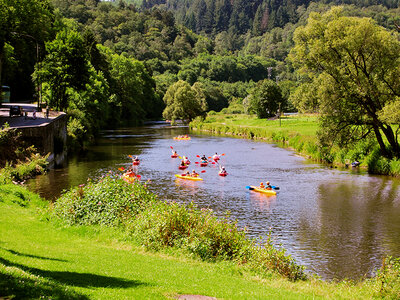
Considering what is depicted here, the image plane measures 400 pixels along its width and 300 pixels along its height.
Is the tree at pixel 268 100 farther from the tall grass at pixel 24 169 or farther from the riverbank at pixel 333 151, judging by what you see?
the tall grass at pixel 24 169

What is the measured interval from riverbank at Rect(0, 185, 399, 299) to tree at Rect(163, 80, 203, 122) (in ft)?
300

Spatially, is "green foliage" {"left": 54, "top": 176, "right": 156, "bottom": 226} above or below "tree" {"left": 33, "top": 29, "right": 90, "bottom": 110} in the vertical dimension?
below

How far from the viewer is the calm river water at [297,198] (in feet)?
65.3

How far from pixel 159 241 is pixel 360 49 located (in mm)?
28536

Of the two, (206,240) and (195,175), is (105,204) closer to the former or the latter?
(206,240)

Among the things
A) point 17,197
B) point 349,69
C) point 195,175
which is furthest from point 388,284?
point 349,69

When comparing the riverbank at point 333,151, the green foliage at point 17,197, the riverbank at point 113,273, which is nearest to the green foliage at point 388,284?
the riverbank at point 113,273

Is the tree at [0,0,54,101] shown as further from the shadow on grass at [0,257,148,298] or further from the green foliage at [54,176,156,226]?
the shadow on grass at [0,257,148,298]

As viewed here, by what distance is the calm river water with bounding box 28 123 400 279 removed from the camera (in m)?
19.9

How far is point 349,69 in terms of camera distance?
40.1 metres

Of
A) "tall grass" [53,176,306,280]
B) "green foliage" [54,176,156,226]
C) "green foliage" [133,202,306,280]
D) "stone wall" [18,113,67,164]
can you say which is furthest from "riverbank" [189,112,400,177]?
"green foliage" [133,202,306,280]

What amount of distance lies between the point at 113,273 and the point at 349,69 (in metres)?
33.6

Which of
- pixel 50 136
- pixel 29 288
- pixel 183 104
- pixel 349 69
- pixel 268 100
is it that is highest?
pixel 349 69

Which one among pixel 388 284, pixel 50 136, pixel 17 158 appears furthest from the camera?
pixel 50 136
